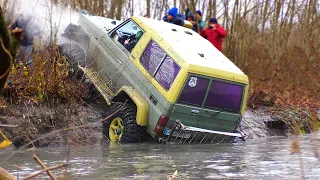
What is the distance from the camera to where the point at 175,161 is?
26.5ft

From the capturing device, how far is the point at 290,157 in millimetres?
8727

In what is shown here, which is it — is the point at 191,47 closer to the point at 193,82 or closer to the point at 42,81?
the point at 193,82

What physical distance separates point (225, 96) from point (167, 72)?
41.5 inches

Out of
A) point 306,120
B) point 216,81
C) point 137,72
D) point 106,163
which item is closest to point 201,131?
point 216,81

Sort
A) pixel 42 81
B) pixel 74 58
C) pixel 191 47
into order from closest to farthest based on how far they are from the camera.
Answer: pixel 191 47 → pixel 42 81 → pixel 74 58

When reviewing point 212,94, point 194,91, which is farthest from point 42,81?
point 212,94

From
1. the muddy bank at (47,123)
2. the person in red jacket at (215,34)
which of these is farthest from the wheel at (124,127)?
the person in red jacket at (215,34)

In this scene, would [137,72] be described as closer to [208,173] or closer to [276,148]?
[276,148]

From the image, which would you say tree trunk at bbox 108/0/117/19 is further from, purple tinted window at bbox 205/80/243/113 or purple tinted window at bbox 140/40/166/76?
purple tinted window at bbox 205/80/243/113

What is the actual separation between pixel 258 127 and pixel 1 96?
5.96 meters

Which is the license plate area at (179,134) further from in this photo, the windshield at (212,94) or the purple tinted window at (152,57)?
the purple tinted window at (152,57)

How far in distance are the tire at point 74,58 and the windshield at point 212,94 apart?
2720 mm

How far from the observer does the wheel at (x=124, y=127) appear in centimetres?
986

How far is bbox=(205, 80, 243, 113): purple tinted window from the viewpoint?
9719mm
